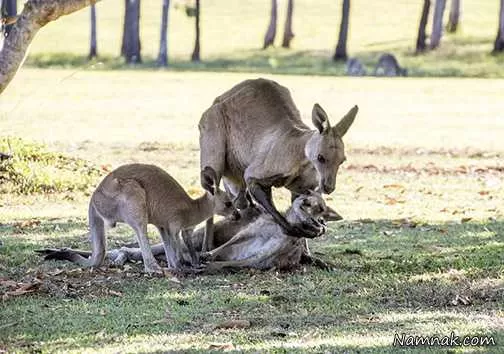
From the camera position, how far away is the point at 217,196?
9.55m

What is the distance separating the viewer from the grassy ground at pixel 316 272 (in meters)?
7.00

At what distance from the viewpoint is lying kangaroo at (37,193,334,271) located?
30.2ft

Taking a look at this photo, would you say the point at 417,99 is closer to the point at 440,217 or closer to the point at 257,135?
the point at 440,217

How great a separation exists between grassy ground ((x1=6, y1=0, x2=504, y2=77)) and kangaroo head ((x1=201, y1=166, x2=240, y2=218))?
32.7 meters

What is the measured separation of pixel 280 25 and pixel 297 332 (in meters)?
61.5

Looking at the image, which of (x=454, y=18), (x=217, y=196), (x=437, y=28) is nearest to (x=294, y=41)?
(x=454, y=18)

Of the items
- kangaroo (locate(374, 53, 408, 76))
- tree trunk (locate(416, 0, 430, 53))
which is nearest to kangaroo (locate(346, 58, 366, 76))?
kangaroo (locate(374, 53, 408, 76))

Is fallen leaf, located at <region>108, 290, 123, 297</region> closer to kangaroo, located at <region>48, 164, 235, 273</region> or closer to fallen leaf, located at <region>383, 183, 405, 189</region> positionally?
kangaroo, located at <region>48, 164, 235, 273</region>

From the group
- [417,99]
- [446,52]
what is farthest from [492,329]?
[446,52]

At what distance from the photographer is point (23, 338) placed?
686 centimetres

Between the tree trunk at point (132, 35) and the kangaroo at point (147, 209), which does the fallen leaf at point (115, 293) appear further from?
the tree trunk at point (132, 35)

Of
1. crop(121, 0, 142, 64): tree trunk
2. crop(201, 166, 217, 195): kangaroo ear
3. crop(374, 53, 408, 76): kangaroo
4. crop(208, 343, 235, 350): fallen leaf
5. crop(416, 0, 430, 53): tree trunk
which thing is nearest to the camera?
crop(208, 343, 235, 350): fallen leaf

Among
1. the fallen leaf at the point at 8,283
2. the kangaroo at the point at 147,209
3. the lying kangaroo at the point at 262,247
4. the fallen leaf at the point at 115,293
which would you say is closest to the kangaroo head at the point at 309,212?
the lying kangaroo at the point at 262,247

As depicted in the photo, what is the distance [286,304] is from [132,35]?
44.9 metres
